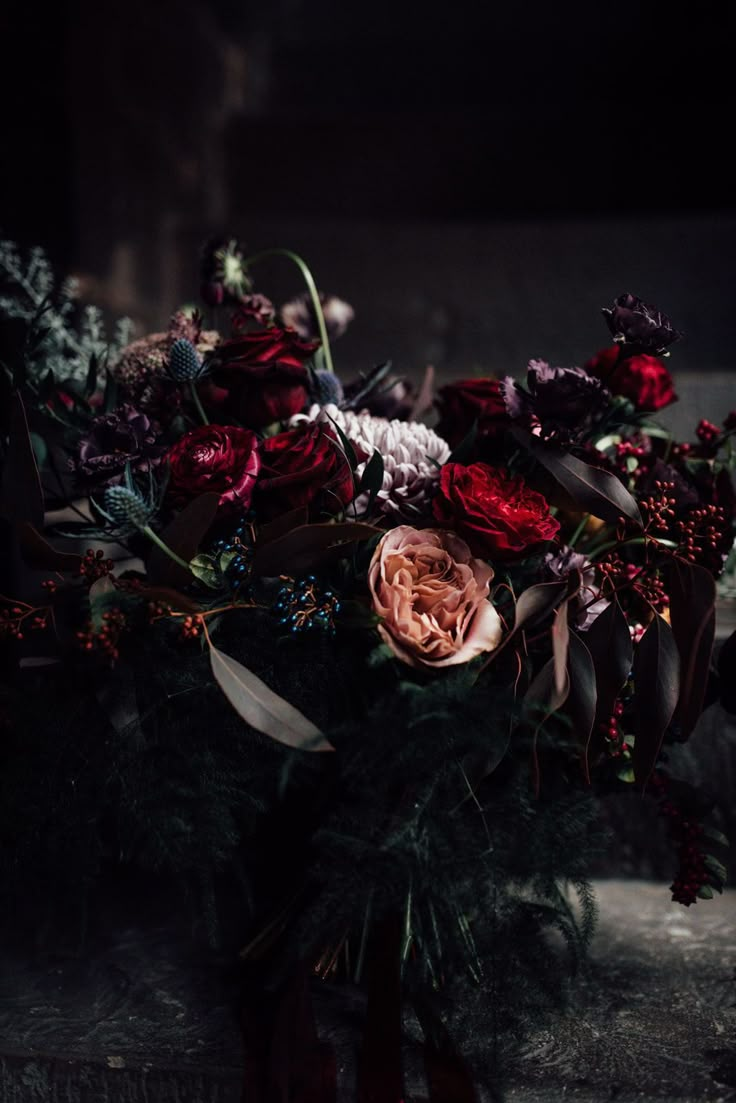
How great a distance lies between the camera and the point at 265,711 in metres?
0.54

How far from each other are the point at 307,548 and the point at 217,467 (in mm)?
100

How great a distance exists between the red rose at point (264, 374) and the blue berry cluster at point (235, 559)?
13 centimetres

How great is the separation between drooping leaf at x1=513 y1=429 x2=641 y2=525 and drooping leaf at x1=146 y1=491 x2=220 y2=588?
9.4 inches

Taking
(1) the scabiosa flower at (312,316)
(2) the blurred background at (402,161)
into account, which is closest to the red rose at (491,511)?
(1) the scabiosa flower at (312,316)

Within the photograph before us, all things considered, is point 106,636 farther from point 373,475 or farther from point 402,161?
point 402,161

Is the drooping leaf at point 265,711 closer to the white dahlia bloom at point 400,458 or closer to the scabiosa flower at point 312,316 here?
the white dahlia bloom at point 400,458

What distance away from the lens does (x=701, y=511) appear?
2.12 feet

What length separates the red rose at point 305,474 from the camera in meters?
0.63

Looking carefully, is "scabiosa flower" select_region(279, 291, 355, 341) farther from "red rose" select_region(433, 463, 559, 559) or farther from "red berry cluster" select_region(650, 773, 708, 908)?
"red berry cluster" select_region(650, 773, 708, 908)

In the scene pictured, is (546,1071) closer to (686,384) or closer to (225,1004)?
(225,1004)

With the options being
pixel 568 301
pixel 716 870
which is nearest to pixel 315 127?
pixel 568 301

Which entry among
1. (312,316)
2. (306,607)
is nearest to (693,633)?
(306,607)

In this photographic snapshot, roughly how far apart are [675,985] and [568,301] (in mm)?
1411

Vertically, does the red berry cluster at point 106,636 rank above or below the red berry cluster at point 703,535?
below
